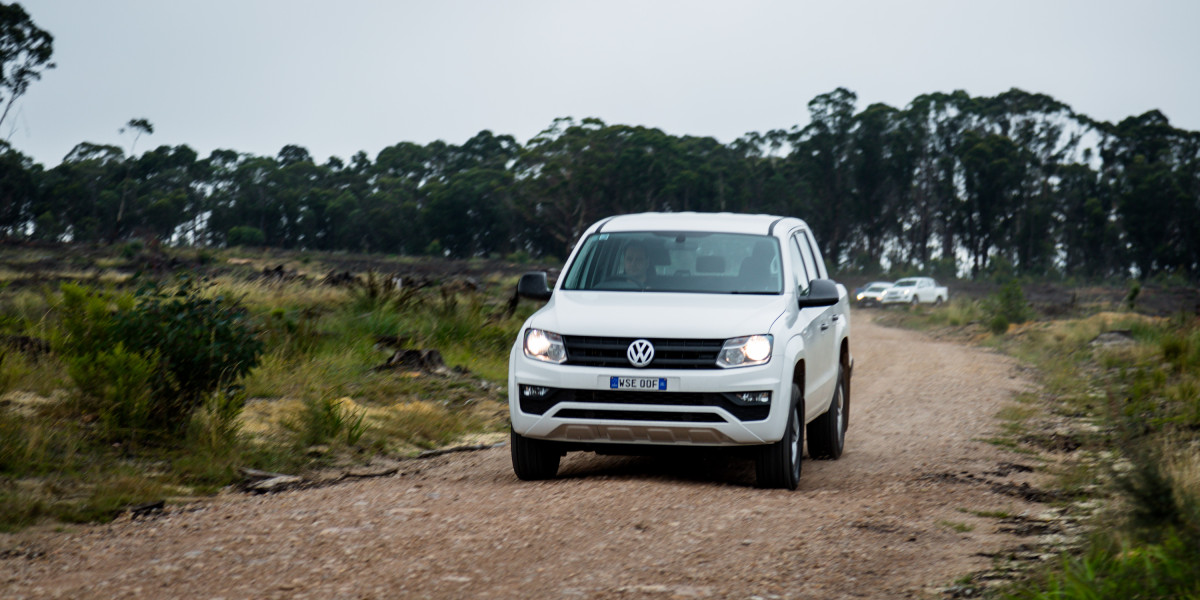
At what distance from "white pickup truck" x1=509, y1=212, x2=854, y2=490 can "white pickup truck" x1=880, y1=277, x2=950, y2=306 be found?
139ft

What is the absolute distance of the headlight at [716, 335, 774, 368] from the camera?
7.00 meters

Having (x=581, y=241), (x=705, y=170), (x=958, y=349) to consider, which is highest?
(x=705, y=170)

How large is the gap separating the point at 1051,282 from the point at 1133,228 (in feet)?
22.4

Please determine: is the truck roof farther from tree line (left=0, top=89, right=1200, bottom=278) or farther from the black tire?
tree line (left=0, top=89, right=1200, bottom=278)

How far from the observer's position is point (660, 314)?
7250mm

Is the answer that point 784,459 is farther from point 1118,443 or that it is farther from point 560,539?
point 1118,443

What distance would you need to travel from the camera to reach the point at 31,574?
17.5 ft

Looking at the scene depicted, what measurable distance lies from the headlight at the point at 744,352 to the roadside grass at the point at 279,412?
11.3 feet

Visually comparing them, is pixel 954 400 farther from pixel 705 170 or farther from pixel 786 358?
pixel 705 170

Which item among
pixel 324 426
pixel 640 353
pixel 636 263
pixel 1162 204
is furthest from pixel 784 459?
pixel 1162 204

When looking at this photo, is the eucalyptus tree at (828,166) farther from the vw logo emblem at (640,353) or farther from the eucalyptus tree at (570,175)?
the vw logo emblem at (640,353)

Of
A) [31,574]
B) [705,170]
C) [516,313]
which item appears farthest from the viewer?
[705,170]

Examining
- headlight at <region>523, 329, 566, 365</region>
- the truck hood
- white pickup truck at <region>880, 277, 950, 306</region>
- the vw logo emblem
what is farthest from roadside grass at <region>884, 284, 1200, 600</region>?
white pickup truck at <region>880, 277, 950, 306</region>

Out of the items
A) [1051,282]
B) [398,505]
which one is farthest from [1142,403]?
[1051,282]
